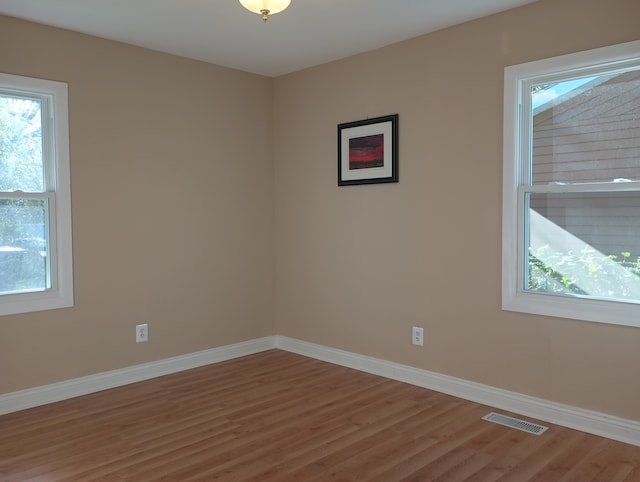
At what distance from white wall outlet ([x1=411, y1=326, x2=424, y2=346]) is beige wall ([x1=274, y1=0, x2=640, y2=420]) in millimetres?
48

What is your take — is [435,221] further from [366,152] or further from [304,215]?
[304,215]

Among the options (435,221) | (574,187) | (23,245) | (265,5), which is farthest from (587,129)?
(23,245)

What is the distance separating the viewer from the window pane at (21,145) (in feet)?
11.1

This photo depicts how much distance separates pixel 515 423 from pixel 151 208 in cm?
289

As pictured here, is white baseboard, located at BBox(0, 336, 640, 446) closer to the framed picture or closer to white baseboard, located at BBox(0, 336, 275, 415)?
white baseboard, located at BBox(0, 336, 275, 415)

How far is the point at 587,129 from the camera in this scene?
303 cm

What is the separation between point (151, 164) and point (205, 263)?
2.98 feet

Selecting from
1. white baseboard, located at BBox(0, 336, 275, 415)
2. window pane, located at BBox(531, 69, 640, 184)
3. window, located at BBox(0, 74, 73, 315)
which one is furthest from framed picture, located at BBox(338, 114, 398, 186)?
window, located at BBox(0, 74, 73, 315)

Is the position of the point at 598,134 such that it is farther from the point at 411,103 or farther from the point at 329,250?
the point at 329,250

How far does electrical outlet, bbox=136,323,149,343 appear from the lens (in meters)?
3.99

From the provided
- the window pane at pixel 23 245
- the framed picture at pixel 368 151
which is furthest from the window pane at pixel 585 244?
the window pane at pixel 23 245

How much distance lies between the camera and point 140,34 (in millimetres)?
3658

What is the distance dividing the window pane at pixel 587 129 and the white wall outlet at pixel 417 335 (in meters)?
1.31

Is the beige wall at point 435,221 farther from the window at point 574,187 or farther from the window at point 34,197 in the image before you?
the window at point 34,197
